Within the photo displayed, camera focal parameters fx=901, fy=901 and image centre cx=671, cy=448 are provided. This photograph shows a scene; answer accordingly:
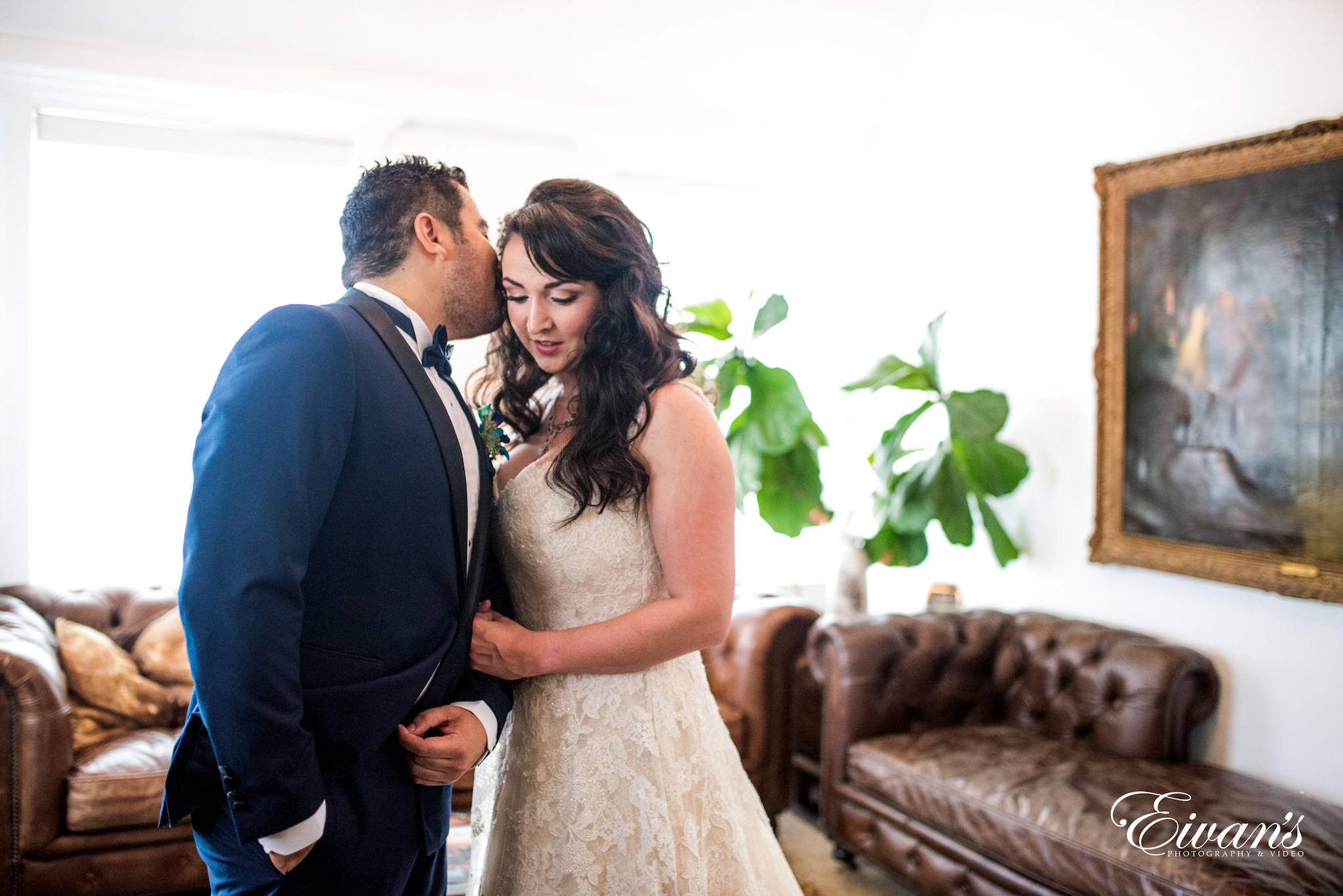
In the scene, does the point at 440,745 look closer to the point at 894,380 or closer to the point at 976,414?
the point at 976,414

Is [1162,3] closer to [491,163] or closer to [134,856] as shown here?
[491,163]

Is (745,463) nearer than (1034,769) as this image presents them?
No

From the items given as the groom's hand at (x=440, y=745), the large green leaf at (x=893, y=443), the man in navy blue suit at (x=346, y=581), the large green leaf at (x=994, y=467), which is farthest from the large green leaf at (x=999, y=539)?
the groom's hand at (x=440, y=745)

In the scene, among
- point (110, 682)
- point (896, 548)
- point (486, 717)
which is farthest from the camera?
point (896, 548)

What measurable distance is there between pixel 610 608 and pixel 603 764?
0.86 ft

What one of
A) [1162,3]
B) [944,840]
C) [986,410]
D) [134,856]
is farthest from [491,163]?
[944,840]

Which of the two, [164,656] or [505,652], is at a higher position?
[505,652]

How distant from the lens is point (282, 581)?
1062mm

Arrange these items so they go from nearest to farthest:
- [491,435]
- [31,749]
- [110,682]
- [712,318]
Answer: [491,435], [31,749], [110,682], [712,318]

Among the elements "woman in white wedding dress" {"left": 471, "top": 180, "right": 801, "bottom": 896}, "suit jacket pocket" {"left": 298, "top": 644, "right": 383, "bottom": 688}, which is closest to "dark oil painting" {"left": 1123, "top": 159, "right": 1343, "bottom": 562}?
"woman in white wedding dress" {"left": 471, "top": 180, "right": 801, "bottom": 896}

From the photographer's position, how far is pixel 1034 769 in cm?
269

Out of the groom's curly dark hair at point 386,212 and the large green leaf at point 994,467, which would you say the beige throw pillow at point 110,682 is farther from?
the large green leaf at point 994,467

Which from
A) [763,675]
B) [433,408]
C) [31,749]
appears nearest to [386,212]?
[433,408]

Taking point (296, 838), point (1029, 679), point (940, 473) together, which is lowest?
point (1029, 679)
